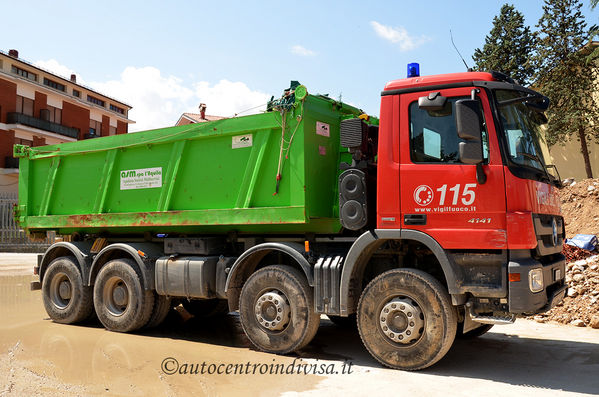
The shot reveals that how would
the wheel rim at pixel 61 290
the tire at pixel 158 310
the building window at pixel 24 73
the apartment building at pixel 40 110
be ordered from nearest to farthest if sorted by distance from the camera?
the tire at pixel 158 310, the wheel rim at pixel 61 290, the apartment building at pixel 40 110, the building window at pixel 24 73

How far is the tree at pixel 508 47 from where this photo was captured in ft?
94.4

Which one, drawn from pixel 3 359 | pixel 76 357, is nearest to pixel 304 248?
pixel 76 357

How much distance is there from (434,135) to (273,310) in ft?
8.77

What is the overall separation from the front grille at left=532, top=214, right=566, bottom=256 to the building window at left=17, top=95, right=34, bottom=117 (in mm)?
38388

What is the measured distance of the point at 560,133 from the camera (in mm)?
22969

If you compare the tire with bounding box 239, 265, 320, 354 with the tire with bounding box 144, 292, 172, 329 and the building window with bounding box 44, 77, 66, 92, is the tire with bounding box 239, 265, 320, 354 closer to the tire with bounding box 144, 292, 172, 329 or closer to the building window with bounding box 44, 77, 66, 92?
the tire with bounding box 144, 292, 172, 329

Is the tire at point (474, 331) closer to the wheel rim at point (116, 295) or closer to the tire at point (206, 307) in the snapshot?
the tire at point (206, 307)

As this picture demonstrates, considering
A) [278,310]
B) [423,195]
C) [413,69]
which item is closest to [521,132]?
[423,195]

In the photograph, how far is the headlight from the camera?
15.6ft

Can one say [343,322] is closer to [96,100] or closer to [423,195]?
[423,195]

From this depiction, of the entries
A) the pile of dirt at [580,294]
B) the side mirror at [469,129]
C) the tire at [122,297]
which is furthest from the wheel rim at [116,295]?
the pile of dirt at [580,294]

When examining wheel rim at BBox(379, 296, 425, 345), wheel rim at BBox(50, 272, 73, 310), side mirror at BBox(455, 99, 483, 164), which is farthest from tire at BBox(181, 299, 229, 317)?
side mirror at BBox(455, 99, 483, 164)

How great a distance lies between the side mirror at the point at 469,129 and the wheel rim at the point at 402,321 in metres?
1.54

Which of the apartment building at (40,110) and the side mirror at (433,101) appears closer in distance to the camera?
the side mirror at (433,101)
